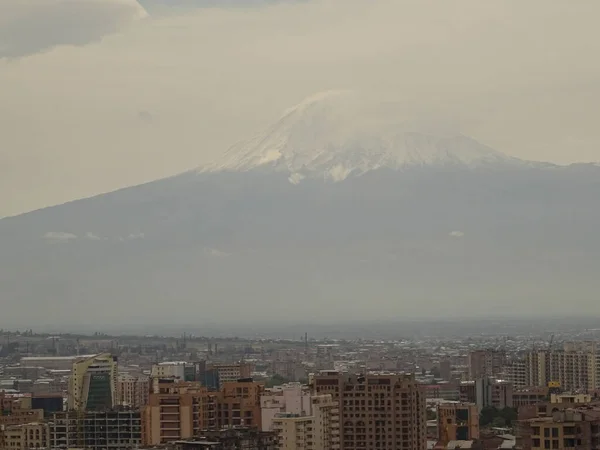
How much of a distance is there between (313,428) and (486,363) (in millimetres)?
33260

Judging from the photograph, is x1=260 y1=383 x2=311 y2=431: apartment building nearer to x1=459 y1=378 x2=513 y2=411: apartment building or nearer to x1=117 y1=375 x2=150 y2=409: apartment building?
x1=117 y1=375 x2=150 y2=409: apartment building

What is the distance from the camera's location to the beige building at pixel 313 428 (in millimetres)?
28078

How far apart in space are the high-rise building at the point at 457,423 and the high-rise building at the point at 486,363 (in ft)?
63.1

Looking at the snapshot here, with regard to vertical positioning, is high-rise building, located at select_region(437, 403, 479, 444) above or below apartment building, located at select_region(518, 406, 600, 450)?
below

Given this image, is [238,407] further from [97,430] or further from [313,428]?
[313,428]

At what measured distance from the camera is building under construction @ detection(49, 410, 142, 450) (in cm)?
3209

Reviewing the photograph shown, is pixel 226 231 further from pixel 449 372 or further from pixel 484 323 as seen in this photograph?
pixel 449 372

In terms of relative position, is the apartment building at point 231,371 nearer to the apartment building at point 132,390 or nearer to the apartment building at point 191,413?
the apartment building at point 132,390

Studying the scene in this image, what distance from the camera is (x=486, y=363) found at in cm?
6153

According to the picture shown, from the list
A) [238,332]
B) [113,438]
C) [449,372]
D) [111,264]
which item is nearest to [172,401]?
[113,438]

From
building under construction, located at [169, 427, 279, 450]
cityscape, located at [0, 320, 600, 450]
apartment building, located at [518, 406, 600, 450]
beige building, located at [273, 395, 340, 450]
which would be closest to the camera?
apartment building, located at [518, 406, 600, 450]

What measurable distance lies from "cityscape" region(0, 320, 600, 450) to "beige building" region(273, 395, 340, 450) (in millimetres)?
24

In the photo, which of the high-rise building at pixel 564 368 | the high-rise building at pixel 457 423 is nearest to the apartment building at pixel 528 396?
the high-rise building at pixel 457 423

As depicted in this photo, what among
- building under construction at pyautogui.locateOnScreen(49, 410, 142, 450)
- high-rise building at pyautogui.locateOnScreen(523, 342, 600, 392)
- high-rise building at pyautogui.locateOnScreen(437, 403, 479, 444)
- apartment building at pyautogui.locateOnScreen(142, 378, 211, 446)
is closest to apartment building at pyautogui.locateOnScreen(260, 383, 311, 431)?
apartment building at pyautogui.locateOnScreen(142, 378, 211, 446)
